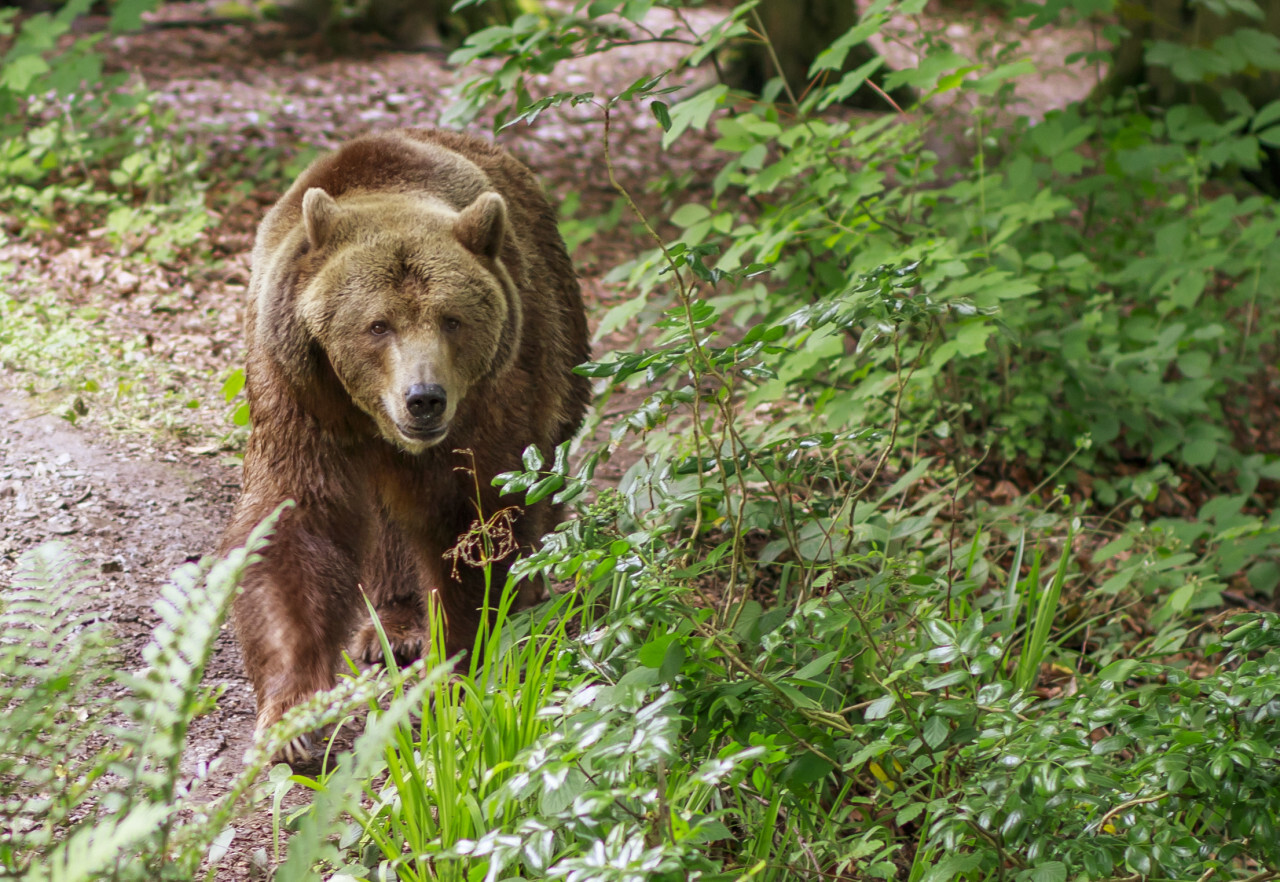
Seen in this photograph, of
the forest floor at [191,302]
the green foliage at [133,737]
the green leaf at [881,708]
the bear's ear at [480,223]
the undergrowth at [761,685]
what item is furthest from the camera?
the forest floor at [191,302]

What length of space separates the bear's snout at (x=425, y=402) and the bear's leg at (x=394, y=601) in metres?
1.08

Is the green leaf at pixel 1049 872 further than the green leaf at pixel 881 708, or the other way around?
the green leaf at pixel 881 708

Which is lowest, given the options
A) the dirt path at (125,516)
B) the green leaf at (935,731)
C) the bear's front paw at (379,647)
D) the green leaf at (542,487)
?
the bear's front paw at (379,647)

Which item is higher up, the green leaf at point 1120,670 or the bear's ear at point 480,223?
the bear's ear at point 480,223

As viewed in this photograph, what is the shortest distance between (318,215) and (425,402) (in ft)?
2.36

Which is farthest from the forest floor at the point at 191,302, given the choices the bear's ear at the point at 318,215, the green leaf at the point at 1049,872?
the green leaf at the point at 1049,872

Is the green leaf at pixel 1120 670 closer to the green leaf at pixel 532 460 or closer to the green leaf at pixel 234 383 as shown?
the green leaf at pixel 532 460

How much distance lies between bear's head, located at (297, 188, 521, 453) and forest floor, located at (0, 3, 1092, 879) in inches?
47.3

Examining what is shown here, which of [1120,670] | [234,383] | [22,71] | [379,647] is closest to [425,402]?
→ [379,647]

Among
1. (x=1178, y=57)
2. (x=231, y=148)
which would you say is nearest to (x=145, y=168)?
(x=231, y=148)

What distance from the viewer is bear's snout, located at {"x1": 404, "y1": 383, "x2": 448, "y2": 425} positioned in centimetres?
334

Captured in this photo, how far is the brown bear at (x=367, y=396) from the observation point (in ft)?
11.4

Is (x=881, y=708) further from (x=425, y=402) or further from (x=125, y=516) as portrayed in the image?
(x=125, y=516)

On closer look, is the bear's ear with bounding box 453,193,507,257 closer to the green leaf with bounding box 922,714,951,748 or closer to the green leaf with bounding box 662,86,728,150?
the green leaf with bounding box 662,86,728,150
